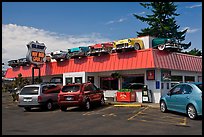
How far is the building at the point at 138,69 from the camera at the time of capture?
20.6 metres

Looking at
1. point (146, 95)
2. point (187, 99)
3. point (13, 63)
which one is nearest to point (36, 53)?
point (13, 63)

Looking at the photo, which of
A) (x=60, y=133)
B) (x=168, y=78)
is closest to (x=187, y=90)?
(x=60, y=133)

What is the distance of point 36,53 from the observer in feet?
95.2

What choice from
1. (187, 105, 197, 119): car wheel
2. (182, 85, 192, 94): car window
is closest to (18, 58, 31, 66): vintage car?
(182, 85, 192, 94): car window

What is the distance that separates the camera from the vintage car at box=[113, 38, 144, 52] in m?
21.5

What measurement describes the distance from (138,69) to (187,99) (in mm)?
9234

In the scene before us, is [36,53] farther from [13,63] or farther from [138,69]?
[138,69]

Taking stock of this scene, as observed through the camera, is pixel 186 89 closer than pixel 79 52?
Yes

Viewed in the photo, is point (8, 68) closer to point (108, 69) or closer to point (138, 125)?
point (108, 69)

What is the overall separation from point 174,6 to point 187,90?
41.4 m

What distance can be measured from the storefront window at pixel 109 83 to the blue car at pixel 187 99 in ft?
30.9

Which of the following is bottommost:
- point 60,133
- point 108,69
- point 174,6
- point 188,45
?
point 60,133

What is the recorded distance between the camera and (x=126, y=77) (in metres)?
23.2

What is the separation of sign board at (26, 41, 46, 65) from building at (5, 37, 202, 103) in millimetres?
2507
